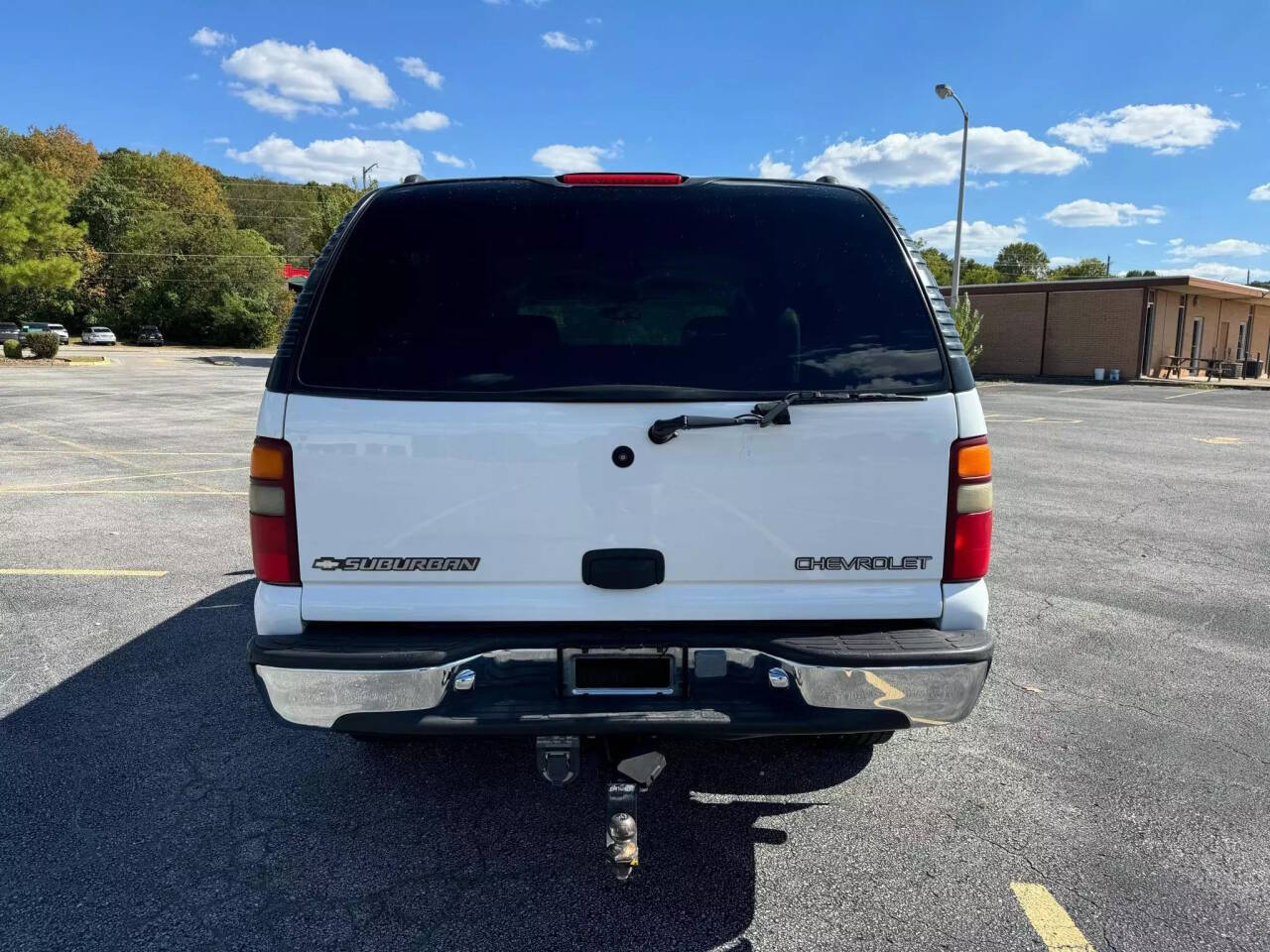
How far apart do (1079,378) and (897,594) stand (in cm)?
3530

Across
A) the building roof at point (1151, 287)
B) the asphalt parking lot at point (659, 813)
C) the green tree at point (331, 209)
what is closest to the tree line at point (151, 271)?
the green tree at point (331, 209)

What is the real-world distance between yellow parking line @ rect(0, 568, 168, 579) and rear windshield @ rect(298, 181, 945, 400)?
4.34m

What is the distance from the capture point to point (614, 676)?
2445 millimetres

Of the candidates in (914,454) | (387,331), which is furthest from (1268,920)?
(387,331)

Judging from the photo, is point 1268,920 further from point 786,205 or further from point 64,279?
point 64,279

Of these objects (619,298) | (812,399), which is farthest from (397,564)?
(812,399)

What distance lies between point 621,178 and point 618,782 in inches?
72.7

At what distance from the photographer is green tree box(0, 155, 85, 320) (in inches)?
1537

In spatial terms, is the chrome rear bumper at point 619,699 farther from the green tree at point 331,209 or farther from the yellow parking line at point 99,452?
the green tree at point 331,209

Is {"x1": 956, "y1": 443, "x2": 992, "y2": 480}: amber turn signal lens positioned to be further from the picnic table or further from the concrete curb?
the picnic table

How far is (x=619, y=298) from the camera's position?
2.65 meters

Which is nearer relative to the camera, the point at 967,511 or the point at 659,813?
the point at 967,511

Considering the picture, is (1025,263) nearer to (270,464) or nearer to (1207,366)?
(1207,366)

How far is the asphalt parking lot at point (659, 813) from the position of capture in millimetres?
2506
